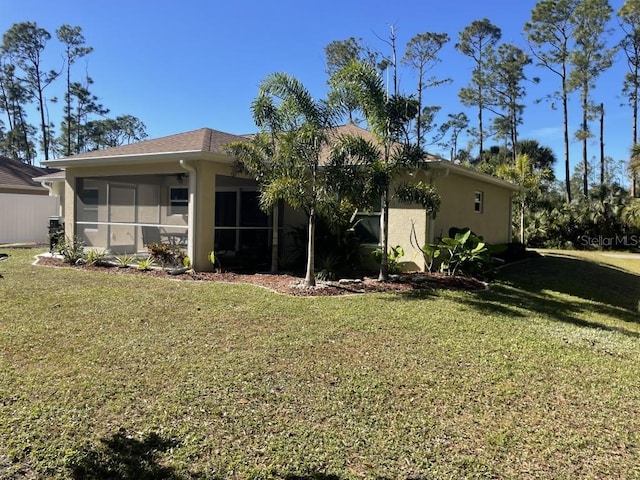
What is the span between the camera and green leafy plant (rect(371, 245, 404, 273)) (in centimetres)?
1065

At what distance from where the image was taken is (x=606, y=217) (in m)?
25.1

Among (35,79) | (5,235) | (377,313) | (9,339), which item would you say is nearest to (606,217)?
(377,313)

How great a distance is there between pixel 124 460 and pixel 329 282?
671cm

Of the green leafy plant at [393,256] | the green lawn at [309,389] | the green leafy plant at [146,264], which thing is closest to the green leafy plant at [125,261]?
the green leafy plant at [146,264]

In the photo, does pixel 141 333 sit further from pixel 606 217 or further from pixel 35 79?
pixel 35 79

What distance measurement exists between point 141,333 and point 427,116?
31.9 meters

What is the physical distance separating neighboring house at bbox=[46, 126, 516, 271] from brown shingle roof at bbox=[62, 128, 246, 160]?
0.11ft

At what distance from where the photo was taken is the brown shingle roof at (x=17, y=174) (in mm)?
21484

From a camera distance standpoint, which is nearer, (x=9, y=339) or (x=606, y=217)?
(x=9, y=339)

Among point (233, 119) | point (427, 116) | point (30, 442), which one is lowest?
point (30, 442)

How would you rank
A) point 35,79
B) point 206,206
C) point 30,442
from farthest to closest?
point 35,79
point 206,206
point 30,442

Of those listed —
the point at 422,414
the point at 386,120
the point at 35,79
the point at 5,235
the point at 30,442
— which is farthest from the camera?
the point at 35,79

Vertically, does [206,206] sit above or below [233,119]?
below

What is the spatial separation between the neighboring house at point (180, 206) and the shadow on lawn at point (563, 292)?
7.67ft
